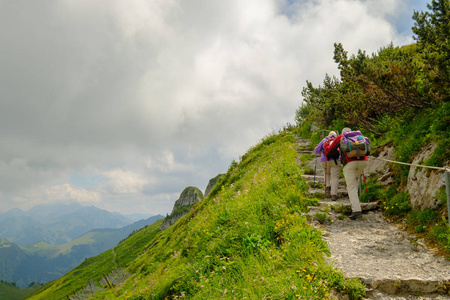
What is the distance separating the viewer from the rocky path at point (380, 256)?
4.95 m

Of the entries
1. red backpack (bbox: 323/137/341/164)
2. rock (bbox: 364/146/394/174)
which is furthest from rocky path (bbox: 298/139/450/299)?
rock (bbox: 364/146/394/174)

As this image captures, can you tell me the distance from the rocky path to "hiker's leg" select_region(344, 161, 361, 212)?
18.2 inches

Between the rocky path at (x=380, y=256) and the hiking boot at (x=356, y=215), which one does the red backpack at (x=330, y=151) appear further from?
the hiking boot at (x=356, y=215)

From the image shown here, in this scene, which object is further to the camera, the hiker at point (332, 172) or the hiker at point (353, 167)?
the hiker at point (332, 172)

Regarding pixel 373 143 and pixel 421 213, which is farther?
pixel 373 143

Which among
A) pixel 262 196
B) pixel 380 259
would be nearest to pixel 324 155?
pixel 262 196

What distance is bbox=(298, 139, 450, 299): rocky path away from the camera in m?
4.95

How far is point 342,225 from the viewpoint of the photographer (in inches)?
321

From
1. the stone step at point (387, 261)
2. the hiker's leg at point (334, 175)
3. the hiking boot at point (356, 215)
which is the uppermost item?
the hiker's leg at point (334, 175)

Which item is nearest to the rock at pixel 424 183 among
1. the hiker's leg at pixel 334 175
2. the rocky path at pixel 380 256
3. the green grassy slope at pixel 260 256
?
the rocky path at pixel 380 256

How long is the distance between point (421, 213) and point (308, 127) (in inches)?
832

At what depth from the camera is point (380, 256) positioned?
614cm

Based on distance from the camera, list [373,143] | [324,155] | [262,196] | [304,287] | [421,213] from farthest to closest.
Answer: [373,143] < [324,155] < [262,196] < [421,213] < [304,287]

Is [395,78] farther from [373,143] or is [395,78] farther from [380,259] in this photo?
[380,259]
